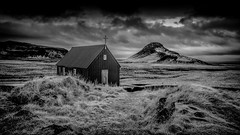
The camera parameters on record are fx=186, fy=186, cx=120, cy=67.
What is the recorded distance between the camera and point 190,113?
9.42 metres

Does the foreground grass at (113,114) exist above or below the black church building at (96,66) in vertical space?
below

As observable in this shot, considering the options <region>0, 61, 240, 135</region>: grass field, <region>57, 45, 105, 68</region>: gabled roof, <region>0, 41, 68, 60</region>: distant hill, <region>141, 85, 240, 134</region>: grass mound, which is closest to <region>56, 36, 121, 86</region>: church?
<region>57, 45, 105, 68</region>: gabled roof

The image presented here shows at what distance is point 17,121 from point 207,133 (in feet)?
30.7

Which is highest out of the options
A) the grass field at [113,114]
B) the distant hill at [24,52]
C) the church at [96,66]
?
the distant hill at [24,52]

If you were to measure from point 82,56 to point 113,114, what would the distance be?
61.4 ft

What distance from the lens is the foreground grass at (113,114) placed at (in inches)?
330

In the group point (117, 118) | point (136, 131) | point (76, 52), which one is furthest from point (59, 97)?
point (76, 52)

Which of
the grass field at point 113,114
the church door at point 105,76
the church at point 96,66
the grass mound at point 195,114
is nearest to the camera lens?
the grass mound at point 195,114

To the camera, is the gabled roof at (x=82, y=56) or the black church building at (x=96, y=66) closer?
the black church building at (x=96, y=66)

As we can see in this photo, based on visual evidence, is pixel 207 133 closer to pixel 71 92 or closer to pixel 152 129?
pixel 152 129

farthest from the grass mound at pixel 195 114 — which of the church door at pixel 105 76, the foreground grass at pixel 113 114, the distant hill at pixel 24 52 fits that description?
the distant hill at pixel 24 52

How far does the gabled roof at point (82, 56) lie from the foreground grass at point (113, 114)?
1061 cm

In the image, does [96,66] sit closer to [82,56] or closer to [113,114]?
[82,56]

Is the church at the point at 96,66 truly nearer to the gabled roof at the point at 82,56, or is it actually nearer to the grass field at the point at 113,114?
the gabled roof at the point at 82,56
